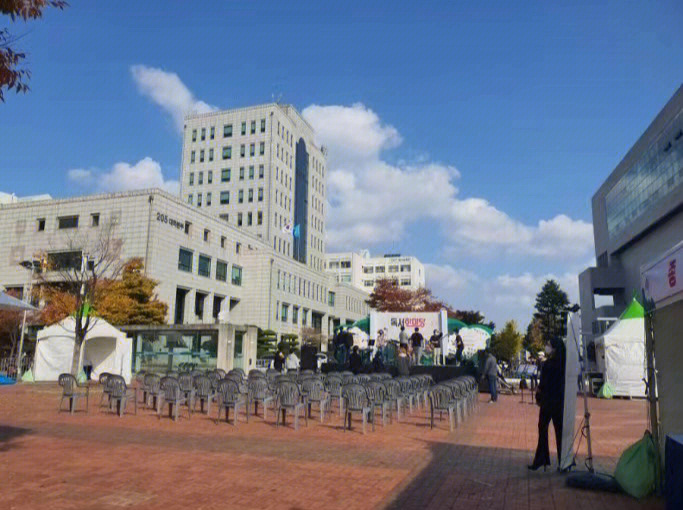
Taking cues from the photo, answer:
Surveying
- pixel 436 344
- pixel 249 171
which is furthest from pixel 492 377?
pixel 249 171

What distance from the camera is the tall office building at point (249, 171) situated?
2867 inches

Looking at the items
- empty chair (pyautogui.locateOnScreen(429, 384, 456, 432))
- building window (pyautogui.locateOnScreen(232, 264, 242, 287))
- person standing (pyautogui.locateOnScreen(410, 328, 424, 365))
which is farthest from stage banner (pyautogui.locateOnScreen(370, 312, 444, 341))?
building window (pyautogui.locateOnScreen(232, 264, 242, 287))

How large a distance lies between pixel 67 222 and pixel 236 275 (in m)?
17.7

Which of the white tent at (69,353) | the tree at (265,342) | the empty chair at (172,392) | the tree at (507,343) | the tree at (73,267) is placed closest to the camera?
the empty chair at (172,392)

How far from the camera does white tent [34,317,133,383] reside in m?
25.6

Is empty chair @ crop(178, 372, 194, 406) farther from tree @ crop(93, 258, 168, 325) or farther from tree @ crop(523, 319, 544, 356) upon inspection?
tree @ crop(523, 319, 544, 356)

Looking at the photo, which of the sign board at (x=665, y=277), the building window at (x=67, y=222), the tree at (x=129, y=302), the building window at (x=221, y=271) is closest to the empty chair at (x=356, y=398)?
the sign board at (x=665, y=277)

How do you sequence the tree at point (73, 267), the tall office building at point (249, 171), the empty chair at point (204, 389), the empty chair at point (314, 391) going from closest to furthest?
the empty chair at point (314, 391)
the empty chair at point (204, 389)
the tree at point (73, 267)
the tall office building at point (249, 171)

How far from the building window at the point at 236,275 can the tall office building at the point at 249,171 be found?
12.0 m

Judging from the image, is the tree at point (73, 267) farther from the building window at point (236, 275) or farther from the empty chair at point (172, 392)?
the empty chair at point (172, 392)

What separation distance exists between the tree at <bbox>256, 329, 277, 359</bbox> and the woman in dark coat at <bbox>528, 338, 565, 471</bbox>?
45855 mm

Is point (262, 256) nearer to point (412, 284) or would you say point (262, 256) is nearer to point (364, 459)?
point (364, 459)

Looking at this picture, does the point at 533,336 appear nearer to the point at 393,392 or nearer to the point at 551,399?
the point at 393,392

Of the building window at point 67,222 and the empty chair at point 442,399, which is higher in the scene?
the building window at point 67,222
